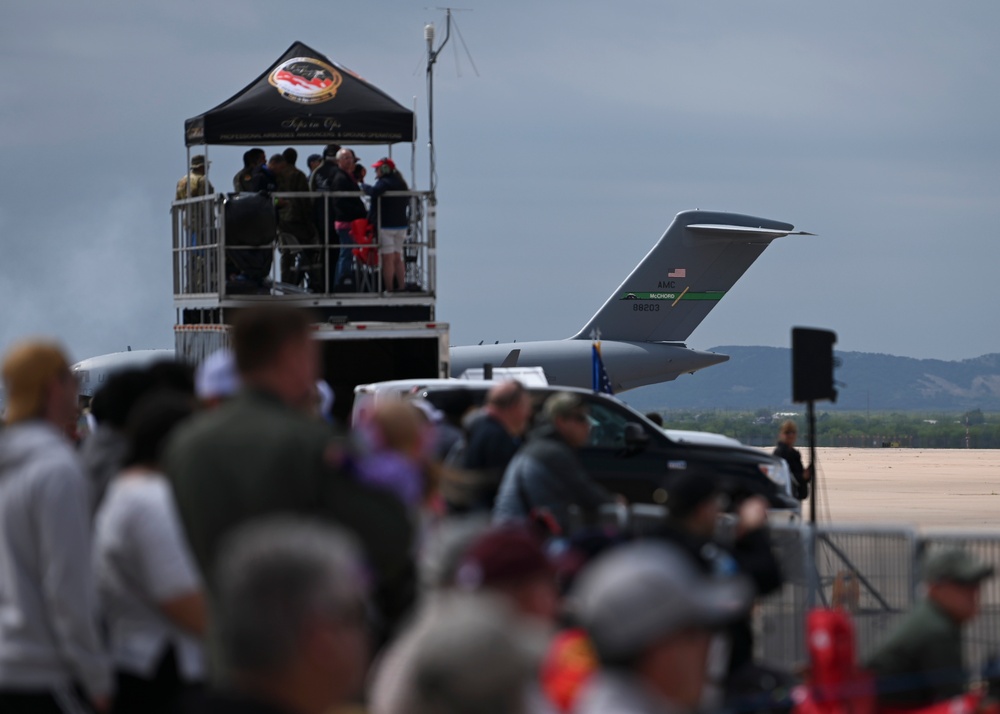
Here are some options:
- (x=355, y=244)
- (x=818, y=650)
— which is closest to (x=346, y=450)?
(x=818, y=650)

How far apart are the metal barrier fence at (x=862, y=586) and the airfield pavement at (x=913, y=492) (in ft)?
41.4

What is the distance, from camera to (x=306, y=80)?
53.3 ft

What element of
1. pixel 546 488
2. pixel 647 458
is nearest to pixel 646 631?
pixel 546 488

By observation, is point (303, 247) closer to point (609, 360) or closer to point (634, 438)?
point (634, 438)

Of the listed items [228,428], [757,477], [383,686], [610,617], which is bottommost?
[757,477]

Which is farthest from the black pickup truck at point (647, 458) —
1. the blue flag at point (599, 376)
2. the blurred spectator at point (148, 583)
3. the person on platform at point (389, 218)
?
the blurred spectator at point (148, 583)

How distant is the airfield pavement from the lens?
78.1ft

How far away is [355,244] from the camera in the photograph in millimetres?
15852

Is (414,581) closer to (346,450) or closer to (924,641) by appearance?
(346,450)

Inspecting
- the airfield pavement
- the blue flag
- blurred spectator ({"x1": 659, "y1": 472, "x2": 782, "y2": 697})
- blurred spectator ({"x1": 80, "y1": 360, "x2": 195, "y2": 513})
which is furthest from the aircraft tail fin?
blurred spectator ({"x1": 80, "y1": 360, "x2": 195, "y2": 513})

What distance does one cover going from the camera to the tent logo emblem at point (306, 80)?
634 inches

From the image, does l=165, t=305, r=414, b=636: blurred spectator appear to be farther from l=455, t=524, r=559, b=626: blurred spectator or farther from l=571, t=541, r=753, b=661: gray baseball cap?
l=571, t=541, r=753, b=661: gray baseball cap

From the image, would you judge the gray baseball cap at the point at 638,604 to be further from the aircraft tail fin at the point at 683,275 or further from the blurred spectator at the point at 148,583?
the aircraft tail fin at the point at 683,275

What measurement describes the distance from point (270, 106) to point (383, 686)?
13.5 meters
